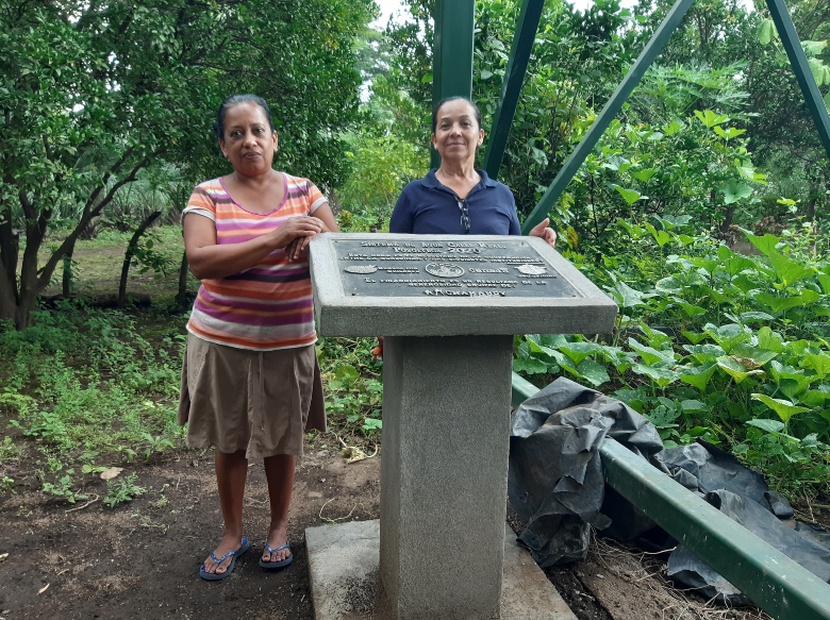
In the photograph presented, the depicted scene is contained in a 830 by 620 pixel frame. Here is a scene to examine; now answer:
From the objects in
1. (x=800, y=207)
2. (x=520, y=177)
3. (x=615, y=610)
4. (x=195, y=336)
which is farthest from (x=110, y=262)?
(x=800, y=207)

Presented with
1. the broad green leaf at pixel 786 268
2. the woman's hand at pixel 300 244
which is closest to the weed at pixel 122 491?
the woman's hand at pixel 300 244

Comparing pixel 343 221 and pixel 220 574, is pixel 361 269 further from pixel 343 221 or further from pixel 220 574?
pixel 343 221

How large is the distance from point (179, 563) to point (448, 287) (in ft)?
5.49

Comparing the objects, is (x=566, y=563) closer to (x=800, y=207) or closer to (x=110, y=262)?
(x=110, y=262)

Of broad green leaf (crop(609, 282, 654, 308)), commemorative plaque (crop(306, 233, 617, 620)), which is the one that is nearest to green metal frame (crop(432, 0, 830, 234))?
broad green leaf (crop(609, 282, 654, 308))

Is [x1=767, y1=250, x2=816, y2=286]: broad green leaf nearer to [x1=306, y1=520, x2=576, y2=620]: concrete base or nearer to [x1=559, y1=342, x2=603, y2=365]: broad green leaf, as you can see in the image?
[x1=559, y1=342, x2=603, y2=365]: broad green leaf

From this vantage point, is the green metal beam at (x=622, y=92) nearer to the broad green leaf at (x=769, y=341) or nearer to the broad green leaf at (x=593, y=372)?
the broad green leaf at (x=593, y=372)

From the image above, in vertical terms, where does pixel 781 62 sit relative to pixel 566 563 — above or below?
above

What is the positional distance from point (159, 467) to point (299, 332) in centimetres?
173

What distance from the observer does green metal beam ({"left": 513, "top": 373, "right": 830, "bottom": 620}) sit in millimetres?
1714

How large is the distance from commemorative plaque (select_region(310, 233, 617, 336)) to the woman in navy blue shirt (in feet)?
0.70

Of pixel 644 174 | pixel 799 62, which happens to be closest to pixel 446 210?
pixel 799 62

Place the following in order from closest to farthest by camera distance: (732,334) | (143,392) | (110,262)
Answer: (732,334), (143,392), (110,262)

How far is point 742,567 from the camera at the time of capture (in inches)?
74.0
